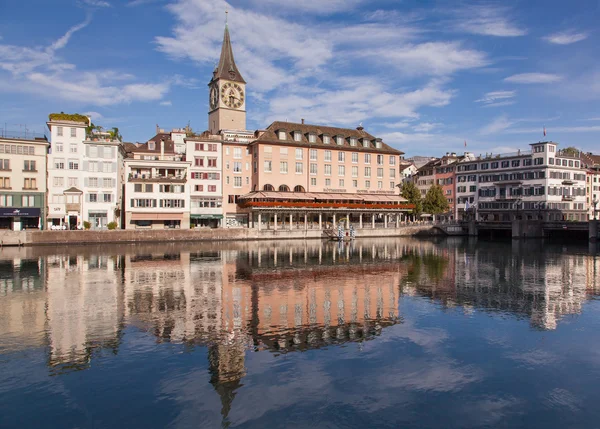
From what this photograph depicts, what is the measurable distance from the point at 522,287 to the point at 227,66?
3695 inches

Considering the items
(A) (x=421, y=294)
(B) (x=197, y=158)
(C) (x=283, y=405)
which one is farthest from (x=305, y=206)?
(C) (x=283, y=405)

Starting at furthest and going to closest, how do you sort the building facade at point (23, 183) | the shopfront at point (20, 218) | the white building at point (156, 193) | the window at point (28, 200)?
the white building at point (156, 193)
the window at point (28, 200)
the building facade at point (23, 183)
the shopfront at point (20, 218)

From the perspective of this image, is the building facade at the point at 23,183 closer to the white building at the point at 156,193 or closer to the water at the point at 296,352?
the white building at the point at 156,193

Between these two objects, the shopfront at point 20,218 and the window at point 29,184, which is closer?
the shopfront at point 20,218

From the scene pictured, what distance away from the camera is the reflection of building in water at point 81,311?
63.2 ft

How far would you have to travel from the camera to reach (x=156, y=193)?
86.6 m

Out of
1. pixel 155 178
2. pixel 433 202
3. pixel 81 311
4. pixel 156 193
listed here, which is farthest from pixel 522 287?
pixel 433 202

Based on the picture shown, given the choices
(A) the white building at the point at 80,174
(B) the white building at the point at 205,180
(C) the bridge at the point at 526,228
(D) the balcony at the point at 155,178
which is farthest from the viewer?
(B) the white building at the point at 205,180

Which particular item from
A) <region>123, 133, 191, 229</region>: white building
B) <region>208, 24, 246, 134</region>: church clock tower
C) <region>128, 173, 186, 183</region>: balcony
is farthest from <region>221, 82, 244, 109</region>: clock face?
<region>128, 173, 186, 183</region>: balcony

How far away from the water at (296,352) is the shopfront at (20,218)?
44006mm

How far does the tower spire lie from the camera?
4407 inches

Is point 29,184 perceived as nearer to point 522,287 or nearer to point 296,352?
point 296,352

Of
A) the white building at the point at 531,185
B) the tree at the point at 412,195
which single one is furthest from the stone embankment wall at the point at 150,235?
the white building at the point at 531,185

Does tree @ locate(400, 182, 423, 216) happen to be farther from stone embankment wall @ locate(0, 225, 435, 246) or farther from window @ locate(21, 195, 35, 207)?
window @ locate(21, 195, 35, 207)
